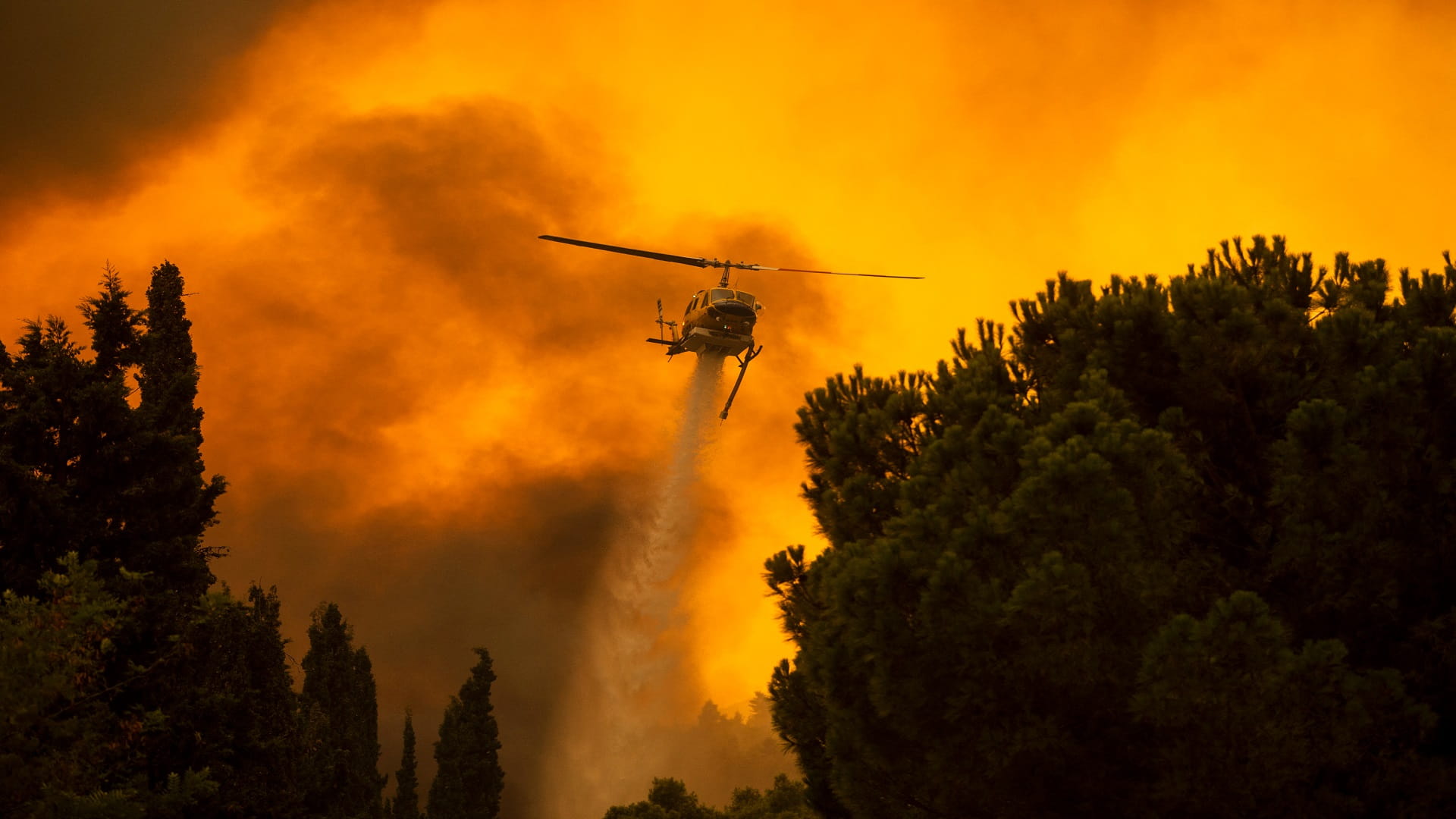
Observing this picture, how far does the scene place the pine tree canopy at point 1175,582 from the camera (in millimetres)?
17094

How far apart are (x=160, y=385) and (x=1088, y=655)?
28.9m

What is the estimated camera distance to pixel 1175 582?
59.4 ft

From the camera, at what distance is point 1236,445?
67.2 ft

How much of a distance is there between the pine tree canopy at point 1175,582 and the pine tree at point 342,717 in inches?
1477

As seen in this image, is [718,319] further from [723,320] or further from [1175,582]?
[1175,582]

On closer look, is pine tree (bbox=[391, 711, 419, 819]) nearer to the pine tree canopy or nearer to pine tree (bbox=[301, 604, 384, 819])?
pine tree (bbox=[301, 604, 384, 819])

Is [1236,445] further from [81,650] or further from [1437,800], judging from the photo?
[81,650]

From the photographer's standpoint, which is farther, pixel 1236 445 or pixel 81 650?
pixel 81 650

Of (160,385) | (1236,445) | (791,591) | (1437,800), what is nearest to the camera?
(1437,800)

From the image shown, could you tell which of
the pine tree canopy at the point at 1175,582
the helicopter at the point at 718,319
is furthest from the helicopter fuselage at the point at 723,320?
the pine tree canopy at the point at 1175,582

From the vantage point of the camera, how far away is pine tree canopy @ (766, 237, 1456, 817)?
17.1 metres

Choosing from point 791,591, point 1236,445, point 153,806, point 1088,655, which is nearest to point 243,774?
point 153,806

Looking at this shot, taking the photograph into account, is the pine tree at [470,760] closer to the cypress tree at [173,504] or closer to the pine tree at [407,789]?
the pine tree at [407,789]

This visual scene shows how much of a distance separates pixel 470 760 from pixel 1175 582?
177 ft
